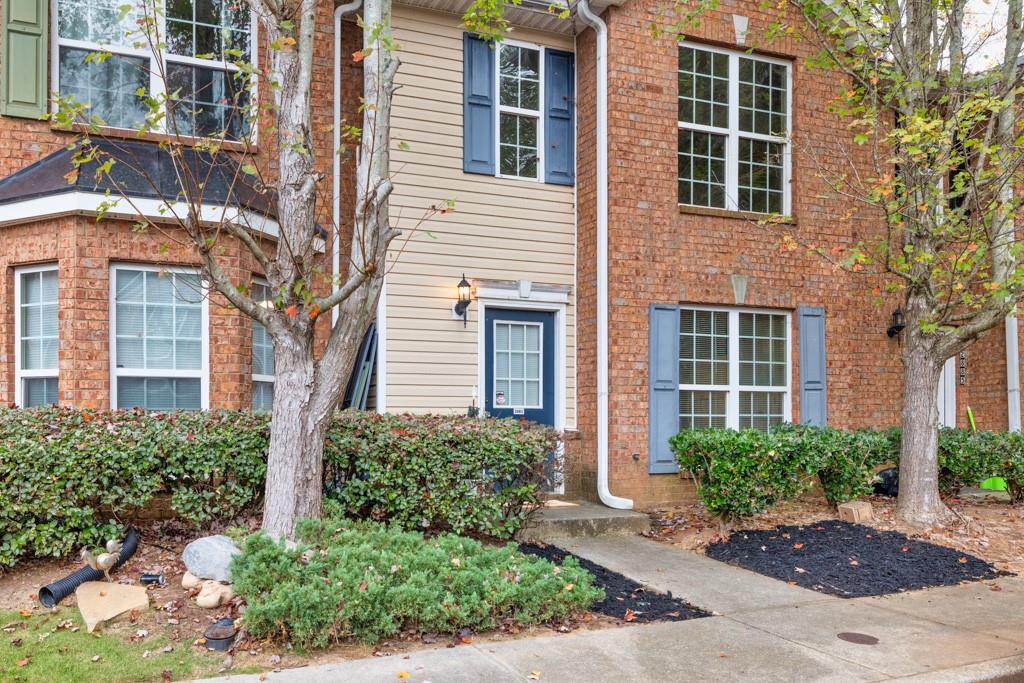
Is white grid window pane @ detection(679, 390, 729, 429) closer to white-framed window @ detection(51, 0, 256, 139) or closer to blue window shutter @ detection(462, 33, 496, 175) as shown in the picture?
blue window shutter @ detection(462, 33, 496, 175)

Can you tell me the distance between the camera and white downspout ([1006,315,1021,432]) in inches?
505

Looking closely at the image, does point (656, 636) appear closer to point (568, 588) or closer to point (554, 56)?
point (568, 588)

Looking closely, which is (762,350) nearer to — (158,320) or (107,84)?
(158,320)

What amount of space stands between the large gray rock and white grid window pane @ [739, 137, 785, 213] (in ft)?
24.6

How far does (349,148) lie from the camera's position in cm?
924

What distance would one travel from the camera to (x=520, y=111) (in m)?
10.1

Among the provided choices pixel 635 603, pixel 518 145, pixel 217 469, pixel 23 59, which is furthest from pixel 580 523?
pixel 23 59

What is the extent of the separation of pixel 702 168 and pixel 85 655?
845 cm

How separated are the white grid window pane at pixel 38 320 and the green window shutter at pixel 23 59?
1.50m

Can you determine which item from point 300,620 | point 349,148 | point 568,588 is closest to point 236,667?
point 300,620

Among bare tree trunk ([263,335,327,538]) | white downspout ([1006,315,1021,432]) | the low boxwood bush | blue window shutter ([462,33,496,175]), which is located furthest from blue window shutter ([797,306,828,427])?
bare tree trunk ([263,335,327,538])

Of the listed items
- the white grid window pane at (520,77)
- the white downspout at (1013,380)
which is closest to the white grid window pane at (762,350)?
the white grid window pane at (520,77)

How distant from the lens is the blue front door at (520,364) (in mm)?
9812

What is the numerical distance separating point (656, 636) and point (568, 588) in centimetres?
64
